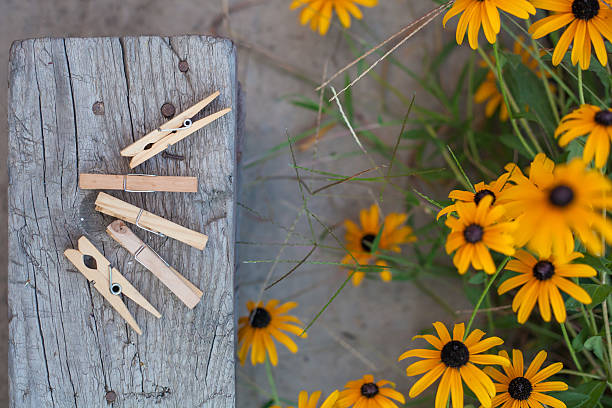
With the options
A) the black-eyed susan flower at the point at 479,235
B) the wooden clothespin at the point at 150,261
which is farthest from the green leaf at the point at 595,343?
the wooden clothespin at the point at 150,261

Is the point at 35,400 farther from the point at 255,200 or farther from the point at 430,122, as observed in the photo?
the point at 430,122

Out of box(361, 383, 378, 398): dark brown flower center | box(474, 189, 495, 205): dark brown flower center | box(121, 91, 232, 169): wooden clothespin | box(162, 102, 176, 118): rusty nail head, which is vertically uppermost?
box(162, 102, 176, 118): rusty nail head

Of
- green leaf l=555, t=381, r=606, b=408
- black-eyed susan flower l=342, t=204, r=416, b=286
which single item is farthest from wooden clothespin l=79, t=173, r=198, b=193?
green leaf l=555, t=381, r=606, b=408

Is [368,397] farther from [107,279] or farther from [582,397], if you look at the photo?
[107,279]

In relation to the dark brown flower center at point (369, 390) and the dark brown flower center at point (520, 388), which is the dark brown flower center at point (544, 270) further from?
the dark brown flower center at point (369, 390)

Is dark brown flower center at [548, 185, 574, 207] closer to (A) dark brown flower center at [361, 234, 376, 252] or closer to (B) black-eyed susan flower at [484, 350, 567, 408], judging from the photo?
(B) black-eyed susan flower at [484, 350, 567, 408]

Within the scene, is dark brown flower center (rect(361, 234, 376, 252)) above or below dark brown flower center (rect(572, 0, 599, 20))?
below
